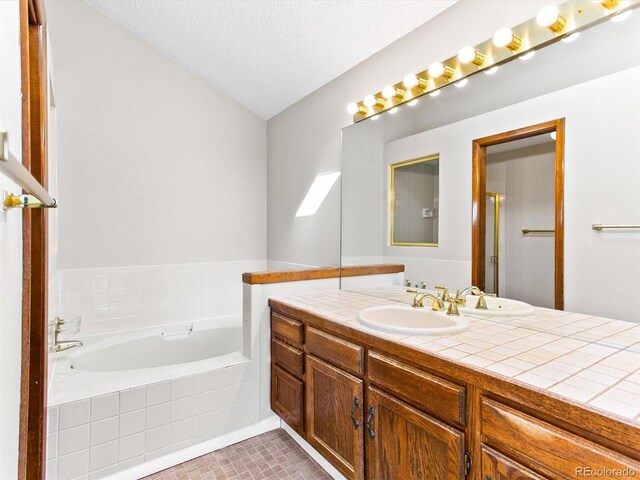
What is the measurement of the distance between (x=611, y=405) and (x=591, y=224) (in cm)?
73

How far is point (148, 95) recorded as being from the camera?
2.83 meters

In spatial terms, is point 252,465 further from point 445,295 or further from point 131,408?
point 445,295

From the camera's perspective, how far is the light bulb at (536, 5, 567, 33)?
1380 mm

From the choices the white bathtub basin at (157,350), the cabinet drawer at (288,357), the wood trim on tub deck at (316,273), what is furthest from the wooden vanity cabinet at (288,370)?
the white bathtub basin at (157,350)

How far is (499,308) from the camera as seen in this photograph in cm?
159

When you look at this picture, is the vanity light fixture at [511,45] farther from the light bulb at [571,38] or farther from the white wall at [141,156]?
the white wall at [141,156]

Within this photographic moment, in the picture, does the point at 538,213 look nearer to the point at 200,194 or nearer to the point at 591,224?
the point at 591,224

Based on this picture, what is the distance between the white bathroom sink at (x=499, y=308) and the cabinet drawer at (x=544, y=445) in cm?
64

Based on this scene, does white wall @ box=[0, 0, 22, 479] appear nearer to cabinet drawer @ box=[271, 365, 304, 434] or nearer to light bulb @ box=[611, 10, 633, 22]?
cabinet drawer @ box=[271, 365, 304, 434]

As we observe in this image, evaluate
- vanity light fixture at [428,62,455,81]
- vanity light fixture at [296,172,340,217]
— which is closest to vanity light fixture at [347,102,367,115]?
vanity light fixture at [296,172,340,217]

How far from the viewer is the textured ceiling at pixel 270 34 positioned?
2.06 meters

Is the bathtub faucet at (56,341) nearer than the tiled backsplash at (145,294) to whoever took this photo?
Yes

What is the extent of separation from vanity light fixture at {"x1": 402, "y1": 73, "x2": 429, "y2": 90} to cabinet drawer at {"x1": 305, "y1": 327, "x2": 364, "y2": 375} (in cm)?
145

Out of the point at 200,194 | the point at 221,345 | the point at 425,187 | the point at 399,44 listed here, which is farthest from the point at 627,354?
the point at 200,194
